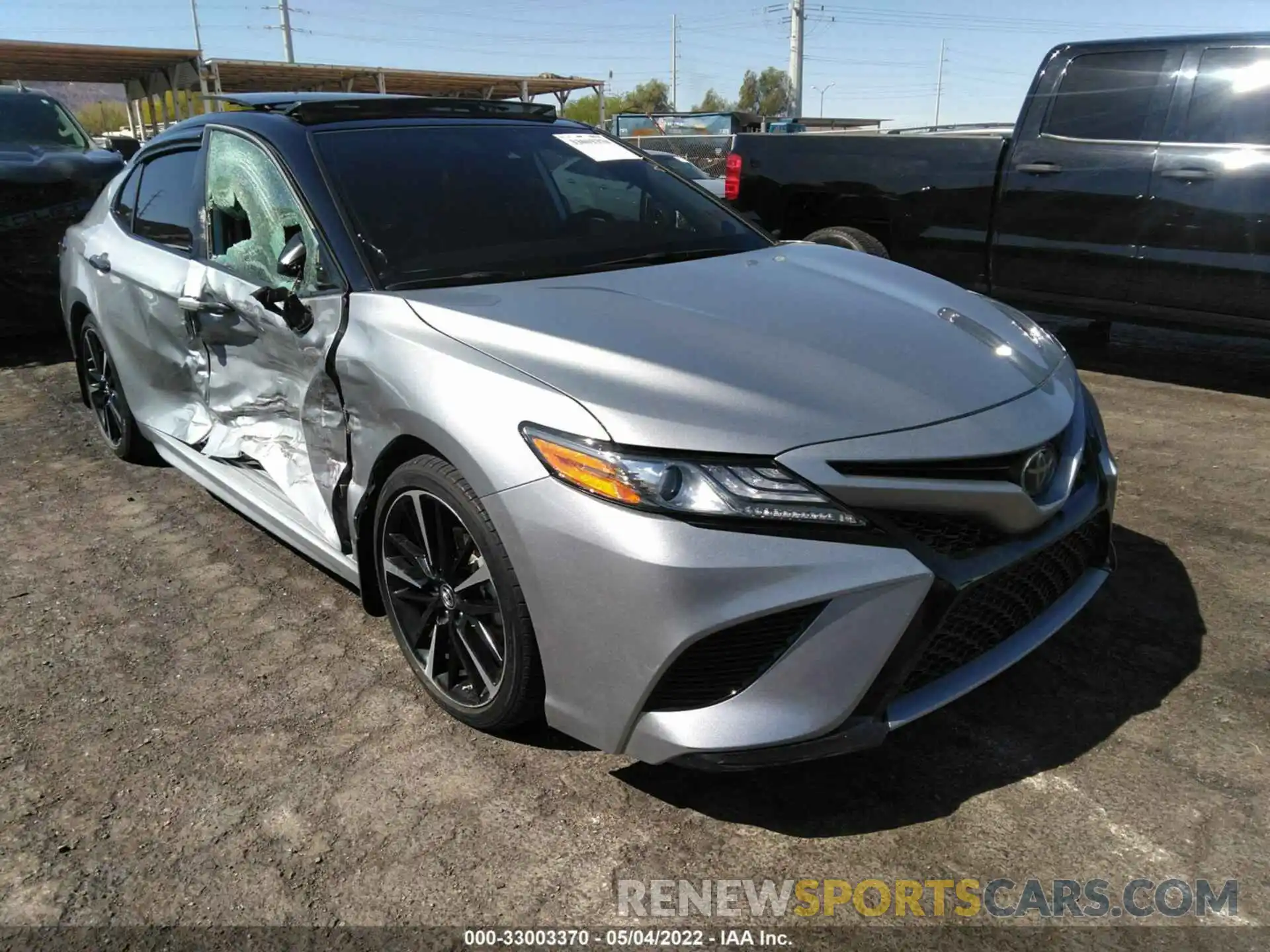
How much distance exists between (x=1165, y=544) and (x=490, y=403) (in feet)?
8.68

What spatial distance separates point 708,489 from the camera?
6.52 ft

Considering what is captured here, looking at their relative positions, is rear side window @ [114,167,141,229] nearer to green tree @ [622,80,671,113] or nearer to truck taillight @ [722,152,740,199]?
truck taillight @ [722,152,740,199]

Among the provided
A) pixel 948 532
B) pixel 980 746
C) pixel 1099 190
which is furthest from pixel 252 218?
pixel 1099 190

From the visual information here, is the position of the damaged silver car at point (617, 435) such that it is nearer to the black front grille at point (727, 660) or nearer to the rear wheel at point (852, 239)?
the black front grille at point (727, 660)

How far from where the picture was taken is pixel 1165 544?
11.6 feet

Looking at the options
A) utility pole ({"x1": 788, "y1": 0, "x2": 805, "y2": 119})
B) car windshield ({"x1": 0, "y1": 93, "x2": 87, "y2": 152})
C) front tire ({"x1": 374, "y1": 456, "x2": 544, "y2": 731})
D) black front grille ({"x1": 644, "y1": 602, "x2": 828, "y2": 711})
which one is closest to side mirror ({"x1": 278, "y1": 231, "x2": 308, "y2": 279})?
front tire ({"x1": 374, "y1": 456, "x2": 544, "y2": 731})

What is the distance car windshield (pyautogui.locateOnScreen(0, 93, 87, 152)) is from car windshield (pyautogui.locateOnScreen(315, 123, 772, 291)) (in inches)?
230

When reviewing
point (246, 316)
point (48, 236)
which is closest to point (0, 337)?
point (48, 236)

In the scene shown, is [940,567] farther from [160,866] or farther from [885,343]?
[160,866]

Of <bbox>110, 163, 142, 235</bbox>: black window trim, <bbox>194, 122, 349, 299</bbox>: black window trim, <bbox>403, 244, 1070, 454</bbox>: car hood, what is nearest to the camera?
<bbox>403, 244, 1070, 454</bbox>: car hood

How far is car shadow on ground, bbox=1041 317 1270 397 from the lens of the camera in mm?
5770

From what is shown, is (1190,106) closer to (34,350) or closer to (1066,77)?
(1066,77)

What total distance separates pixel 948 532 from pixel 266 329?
6.98 feet

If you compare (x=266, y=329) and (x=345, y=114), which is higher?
(x=345, y=114)
